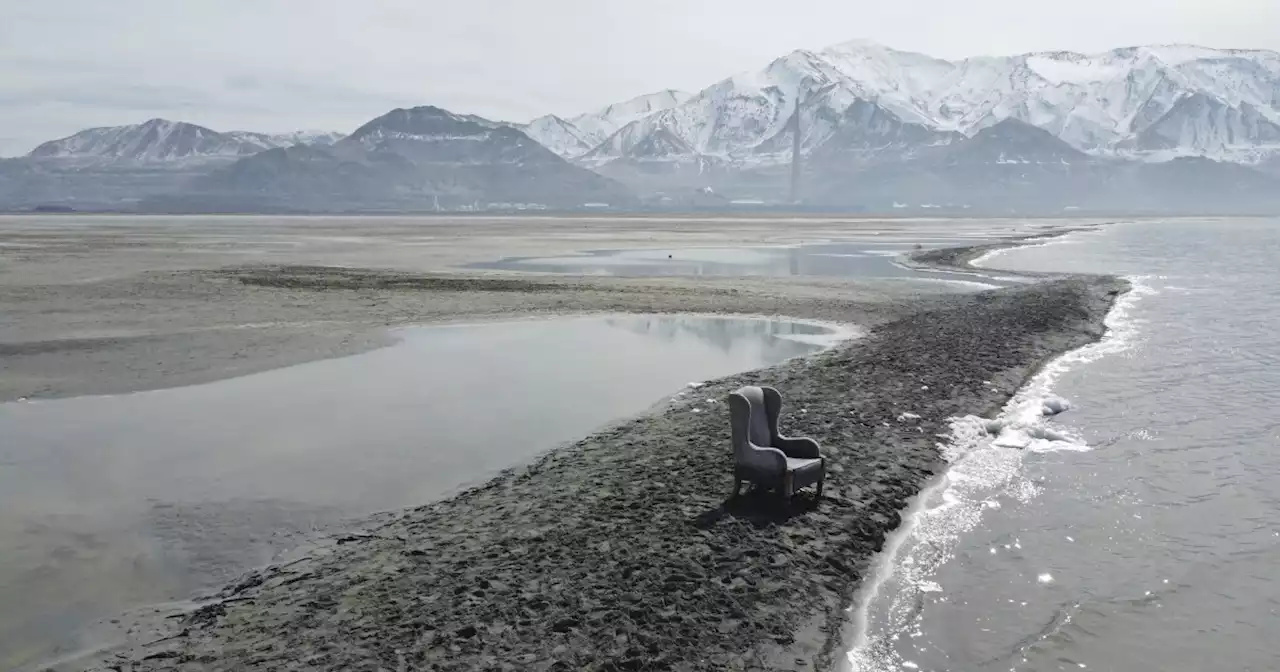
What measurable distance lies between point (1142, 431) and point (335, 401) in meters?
14.4

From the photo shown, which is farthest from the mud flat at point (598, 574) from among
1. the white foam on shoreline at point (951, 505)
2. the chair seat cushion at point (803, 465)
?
the chair seat cushion at point (803, 465)

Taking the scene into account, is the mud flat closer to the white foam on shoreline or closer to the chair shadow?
the chair shadow

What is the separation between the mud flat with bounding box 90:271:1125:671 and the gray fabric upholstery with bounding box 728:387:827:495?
31 cm

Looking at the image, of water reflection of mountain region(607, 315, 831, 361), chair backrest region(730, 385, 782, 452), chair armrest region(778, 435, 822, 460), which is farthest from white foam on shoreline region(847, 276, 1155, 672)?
water reflection of mountain region(607, 315, 831, 361)

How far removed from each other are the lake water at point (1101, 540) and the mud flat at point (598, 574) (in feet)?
2.27

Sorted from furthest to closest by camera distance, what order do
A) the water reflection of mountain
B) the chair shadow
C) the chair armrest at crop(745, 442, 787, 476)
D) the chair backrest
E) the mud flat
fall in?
the water reflection of mountain, the chair backrest, the chair armrest at crop(745, 442, 787, 476), the chair shadow, the mud flat

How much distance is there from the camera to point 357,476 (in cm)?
1215

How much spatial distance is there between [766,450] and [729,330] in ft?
53.9

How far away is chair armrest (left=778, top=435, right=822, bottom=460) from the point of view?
10.7 m

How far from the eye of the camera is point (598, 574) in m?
8.43

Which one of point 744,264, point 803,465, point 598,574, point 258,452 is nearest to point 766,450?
point 803,465

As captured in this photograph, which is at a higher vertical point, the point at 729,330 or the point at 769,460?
the point at 769,460

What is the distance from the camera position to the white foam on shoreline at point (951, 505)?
312 inches

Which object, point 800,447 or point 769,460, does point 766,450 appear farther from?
point 800,447
